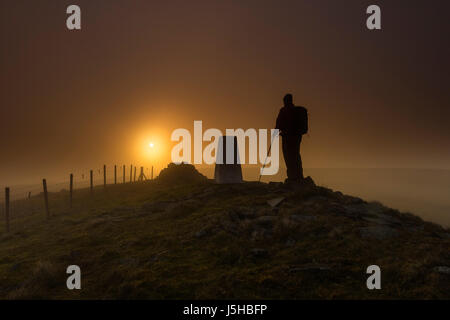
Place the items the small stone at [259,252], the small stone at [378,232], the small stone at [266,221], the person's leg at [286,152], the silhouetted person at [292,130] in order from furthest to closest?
the person's leg at [286,152] < the silhouetted person at [292,130] < the small stone at [266,221] < the small stone at [378,232] < the small stone at [259,252]

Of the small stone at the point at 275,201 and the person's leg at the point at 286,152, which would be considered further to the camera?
the person's leg at the point at 286,152

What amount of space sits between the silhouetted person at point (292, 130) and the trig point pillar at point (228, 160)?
4711 millimetres

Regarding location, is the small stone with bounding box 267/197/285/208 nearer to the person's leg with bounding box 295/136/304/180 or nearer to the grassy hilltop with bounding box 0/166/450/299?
the grassy hilltop with bounding box 0/166/450/299

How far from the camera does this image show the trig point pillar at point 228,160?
20750 millimetres

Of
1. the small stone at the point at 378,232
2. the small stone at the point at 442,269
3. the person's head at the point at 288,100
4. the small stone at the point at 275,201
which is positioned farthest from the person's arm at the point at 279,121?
the small stone at the point at 442,269

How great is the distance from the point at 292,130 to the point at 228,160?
18.7ft

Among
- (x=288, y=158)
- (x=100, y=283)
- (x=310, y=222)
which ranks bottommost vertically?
(x=100, y=283)

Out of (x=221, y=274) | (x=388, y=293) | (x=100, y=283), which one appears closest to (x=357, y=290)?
(x=388, y=293)

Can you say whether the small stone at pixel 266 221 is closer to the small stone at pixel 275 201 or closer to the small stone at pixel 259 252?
the small stone at pixel 275 201

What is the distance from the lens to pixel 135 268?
A: 10.0m

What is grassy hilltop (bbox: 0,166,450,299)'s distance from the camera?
25.7 feet
